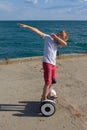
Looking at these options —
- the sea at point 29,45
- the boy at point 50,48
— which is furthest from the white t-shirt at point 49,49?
the sea at point 29,45

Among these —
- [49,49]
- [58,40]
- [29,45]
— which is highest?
[58,40]

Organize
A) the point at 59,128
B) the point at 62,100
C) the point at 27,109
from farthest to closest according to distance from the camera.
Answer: the point at 62,100 → the point at 27,109 → the point at 59,128

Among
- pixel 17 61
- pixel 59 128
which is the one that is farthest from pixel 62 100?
pixel 17 61

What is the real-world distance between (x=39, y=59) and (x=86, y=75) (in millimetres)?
2341

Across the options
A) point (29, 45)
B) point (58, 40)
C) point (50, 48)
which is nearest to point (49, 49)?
point (50, 48)

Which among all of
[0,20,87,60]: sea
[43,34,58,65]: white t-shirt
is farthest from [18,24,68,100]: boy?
[0,20,87,60]: sea

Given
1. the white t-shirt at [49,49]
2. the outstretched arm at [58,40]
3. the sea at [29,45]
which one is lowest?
the sea at [29,45]

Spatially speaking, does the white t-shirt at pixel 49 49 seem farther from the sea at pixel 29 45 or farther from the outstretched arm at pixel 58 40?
the sea at pixel 29 45

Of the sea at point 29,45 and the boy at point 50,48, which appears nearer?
the boy at point 50,48

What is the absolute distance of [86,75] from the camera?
31.4ft

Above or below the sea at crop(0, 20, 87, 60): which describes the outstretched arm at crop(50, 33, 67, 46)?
above

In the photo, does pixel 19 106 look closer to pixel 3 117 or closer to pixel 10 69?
pixel 3 117

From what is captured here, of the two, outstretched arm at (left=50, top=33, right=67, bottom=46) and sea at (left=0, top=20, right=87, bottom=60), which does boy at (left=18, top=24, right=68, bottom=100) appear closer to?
outstretched arm at (left=50, top=33, right=67, bottom=46)

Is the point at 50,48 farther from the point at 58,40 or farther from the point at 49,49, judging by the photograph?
the point at 58,40
